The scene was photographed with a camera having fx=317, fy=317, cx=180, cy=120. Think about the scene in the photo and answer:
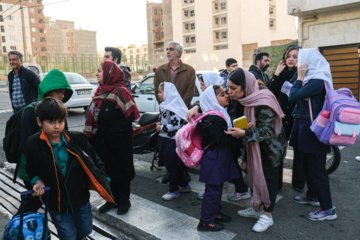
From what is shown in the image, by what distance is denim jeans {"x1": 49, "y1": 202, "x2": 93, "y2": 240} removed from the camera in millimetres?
2605

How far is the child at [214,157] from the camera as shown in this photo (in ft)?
10.2

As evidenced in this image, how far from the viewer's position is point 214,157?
320 centimetres

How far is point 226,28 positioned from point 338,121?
45.9m

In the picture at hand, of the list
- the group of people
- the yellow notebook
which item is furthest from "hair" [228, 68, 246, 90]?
the yellow notebook

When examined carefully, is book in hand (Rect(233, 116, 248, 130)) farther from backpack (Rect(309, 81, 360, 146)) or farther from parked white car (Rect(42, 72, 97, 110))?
parked white car (Rect(42, 72, 97, 110))

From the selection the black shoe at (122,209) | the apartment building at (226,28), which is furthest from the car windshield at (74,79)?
the apartment building at (226,28)

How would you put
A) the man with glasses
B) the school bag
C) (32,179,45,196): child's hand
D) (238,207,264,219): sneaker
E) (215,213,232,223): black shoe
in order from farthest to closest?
the man with glasses < (238,207,264,219): sneaker < (215,213,232,223): black shoe < (32,179,45,196): child's hand < the school bag

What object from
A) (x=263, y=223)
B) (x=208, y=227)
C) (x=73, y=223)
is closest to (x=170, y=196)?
(x=208, y=227)

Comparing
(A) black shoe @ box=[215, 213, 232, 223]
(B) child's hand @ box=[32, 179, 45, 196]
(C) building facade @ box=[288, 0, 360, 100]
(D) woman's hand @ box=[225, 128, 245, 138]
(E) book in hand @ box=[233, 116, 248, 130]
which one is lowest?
(A) black shoe @ box=[215, 213, 232, 223]

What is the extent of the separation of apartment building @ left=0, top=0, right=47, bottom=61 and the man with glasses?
77.5m

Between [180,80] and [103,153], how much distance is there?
1.85 meters

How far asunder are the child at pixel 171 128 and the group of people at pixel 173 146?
13 mm

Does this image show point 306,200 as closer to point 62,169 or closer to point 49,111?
point 62,169

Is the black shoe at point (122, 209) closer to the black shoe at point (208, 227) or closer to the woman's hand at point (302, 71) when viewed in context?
the black shoe at point (208, 227)
